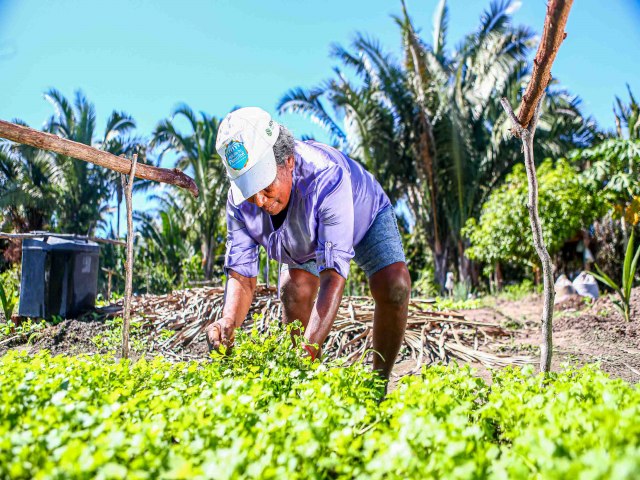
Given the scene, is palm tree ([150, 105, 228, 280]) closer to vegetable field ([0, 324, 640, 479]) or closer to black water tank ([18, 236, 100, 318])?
black water tank ([18, 236, 100, 318])

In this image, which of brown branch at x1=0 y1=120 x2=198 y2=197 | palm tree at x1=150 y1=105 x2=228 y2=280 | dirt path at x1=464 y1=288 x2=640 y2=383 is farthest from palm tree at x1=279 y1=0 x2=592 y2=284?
brown branch at x1=0 y1=120 x2=198 y2=197

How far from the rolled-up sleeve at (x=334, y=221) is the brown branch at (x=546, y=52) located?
93cm

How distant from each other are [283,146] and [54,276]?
4271mm

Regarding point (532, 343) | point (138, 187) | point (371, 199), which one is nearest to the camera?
point (371, 199)

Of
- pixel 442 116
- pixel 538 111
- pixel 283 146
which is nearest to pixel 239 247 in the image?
pixel 283 146

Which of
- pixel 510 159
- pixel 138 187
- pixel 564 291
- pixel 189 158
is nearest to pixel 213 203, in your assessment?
pixel 189 158

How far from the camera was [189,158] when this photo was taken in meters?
15.3

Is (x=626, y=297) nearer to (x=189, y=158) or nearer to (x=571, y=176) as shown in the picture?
(x=571, y=176)

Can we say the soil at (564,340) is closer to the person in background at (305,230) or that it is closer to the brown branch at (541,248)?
the person in background at (305,230)

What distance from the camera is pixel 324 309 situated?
7.29ft

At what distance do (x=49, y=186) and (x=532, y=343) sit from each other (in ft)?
61.7

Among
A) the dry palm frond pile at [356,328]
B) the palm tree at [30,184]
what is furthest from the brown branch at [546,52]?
the palm tree at [30,184]

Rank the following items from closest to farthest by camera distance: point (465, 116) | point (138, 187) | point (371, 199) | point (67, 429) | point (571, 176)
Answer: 1. point (67, 429)
2. point (371, 199)
3. point (571, 176)
4. point (465, 116)
5. point (138, 187)

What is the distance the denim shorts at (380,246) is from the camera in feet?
9.32
